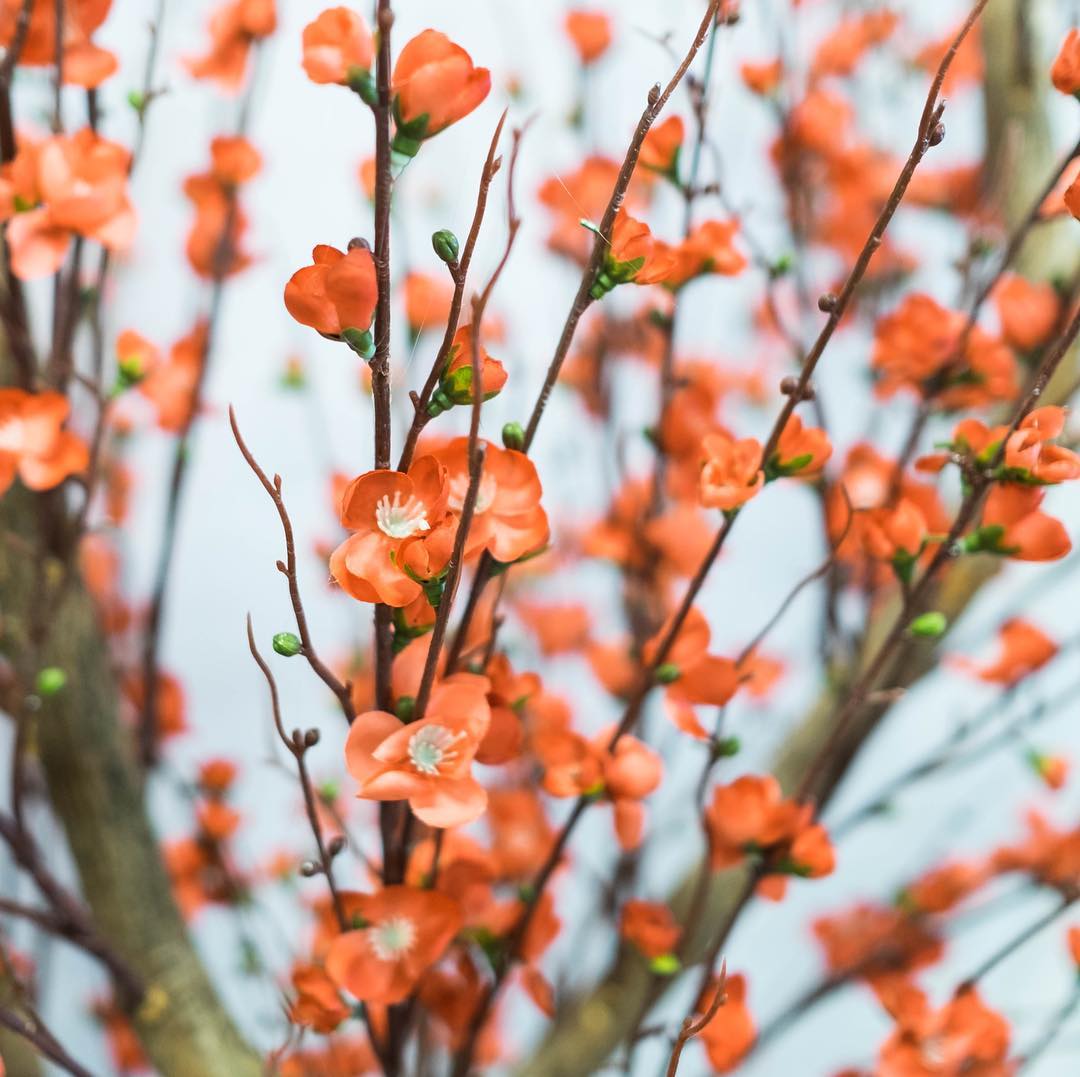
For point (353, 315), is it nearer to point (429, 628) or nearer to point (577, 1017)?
point (429, 628)

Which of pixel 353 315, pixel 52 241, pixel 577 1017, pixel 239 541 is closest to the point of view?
pixel 353 315

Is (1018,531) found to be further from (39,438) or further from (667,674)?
(39,438)

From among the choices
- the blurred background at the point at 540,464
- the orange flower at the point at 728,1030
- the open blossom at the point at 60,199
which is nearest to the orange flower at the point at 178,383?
the blurred background at the point at 540,464

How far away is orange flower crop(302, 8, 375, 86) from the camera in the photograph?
0.25 m

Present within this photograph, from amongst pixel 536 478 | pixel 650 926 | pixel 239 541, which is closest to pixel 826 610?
pixel 650 926

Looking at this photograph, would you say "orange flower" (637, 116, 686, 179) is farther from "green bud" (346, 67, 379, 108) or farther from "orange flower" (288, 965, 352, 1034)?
"orange flower" (288, 965, 352, 1034)

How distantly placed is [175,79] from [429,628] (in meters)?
0.52

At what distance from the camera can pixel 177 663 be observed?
2.94ft

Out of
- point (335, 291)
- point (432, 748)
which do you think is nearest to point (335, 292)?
point (335, 291)

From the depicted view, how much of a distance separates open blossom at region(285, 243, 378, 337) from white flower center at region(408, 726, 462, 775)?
11 centimetres

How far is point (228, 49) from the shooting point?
53 cm

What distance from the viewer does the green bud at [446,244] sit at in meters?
0.25

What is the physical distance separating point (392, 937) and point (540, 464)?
1.70 feet

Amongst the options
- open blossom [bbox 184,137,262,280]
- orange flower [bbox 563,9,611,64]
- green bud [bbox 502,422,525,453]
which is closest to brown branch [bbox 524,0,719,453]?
green bud [bbox 502,422,525,453]
